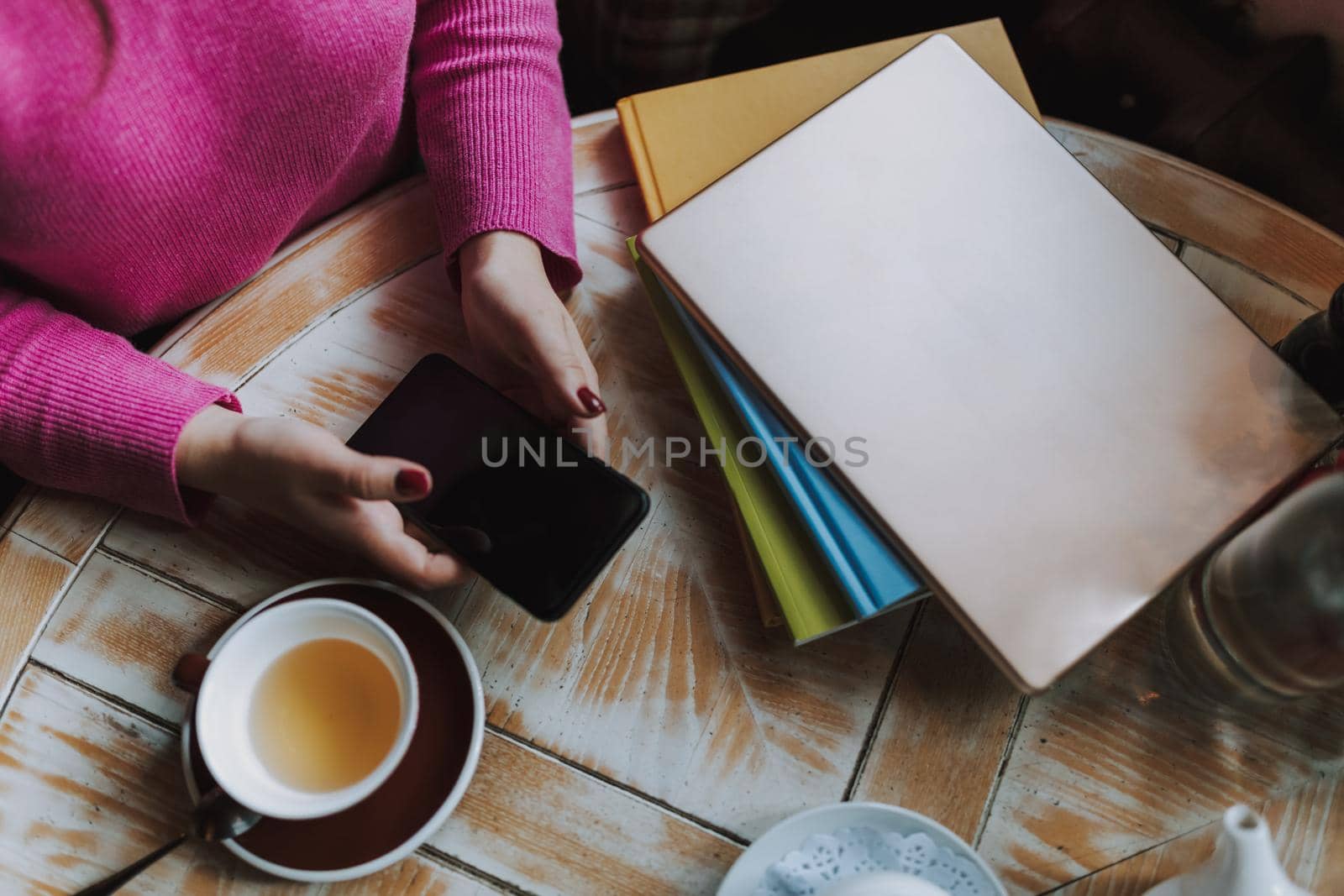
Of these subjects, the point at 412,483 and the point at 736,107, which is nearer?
the point at 412,483

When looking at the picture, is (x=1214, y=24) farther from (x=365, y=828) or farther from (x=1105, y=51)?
(x=365, y=828)

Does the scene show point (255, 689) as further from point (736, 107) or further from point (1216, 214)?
point (1216, 214)

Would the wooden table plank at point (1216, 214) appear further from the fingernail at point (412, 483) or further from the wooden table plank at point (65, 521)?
the wooden table plank at point (65, 521)

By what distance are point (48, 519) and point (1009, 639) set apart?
580mm

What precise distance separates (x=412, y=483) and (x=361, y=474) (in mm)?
29

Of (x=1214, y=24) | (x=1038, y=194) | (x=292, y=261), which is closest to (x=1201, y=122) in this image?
(x=1214, y=24)

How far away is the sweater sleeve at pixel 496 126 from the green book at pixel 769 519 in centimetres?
8

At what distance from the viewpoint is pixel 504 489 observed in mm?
538

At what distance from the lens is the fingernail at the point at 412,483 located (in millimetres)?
490

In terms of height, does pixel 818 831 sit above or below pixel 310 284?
below

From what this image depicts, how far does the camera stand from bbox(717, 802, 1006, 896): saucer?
0.49 metres

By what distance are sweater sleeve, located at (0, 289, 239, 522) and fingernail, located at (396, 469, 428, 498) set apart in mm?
150

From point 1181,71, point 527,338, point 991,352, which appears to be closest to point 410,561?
point 527,338

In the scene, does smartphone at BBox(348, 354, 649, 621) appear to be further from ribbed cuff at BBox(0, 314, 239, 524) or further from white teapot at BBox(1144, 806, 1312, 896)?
white teapot at BBox(1144, 806, 1312, 896)
